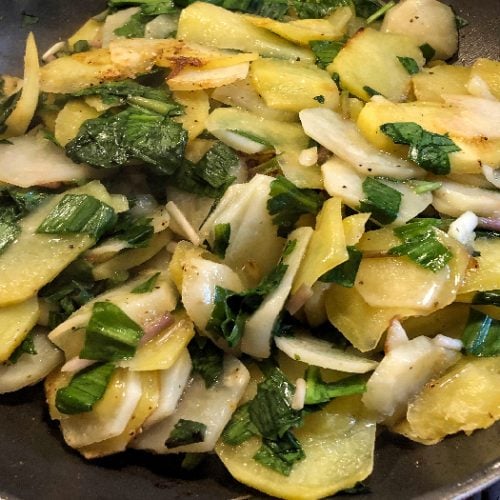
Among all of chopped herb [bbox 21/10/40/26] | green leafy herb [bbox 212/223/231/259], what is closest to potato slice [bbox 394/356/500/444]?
green leafy herb [bbox 212/223/231/259]

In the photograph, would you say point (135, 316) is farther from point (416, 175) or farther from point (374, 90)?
point (374, 90)

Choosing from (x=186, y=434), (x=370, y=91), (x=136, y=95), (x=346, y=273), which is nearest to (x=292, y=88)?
(x=370, y=91)

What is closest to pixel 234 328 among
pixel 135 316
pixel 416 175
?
pixel 135 316

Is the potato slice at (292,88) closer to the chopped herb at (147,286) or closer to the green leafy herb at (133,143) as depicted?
the green leafy herb at (133,143)

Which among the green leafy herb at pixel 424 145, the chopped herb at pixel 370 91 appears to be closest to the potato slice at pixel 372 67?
the chopped herb at pixel 370 91

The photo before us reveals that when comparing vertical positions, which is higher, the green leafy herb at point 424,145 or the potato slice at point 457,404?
the green leafy herb at point 424,145

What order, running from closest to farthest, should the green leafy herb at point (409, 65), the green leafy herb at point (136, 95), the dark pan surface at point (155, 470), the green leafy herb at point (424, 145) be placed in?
the dark pan surface at point (155, 470) → the green leafy herb at point (424, 145) → the green leafy herb at point (136, 95) → the green leafy herb at point (409, 65)

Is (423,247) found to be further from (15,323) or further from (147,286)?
(15,323)
